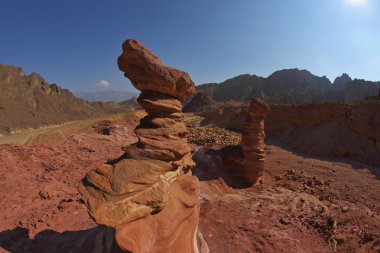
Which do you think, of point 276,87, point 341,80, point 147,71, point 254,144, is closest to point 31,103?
point 254,144

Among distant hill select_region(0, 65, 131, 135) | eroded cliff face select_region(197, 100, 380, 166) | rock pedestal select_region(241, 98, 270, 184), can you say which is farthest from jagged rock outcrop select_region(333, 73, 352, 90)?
rock pedestal select_region(241, 98, 270, 184)

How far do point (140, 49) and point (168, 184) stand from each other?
111 inches

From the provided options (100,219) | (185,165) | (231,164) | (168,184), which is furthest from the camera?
(231,164)

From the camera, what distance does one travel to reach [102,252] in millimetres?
5750

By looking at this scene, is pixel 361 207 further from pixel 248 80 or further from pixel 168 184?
pixel 248 80

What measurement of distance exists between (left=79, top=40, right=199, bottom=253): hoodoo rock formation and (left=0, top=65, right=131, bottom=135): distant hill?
38.5 metres

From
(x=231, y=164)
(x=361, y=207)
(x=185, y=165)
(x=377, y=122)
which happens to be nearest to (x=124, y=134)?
(x=231, y=164)

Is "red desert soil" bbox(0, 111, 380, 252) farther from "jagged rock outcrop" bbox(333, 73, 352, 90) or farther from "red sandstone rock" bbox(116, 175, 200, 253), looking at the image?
"jagged rock outcrop" bbox(333, 73, 352, 90)

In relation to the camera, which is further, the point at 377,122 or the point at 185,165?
the point at 377,122

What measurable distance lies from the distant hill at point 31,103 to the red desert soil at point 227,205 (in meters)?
32.3

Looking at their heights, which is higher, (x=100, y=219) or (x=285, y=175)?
(x=100, y=219)

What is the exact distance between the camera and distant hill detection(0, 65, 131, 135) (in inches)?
1758

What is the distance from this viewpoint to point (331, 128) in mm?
20750

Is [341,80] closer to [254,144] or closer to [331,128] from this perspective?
[331,128]
